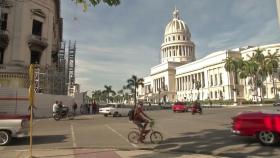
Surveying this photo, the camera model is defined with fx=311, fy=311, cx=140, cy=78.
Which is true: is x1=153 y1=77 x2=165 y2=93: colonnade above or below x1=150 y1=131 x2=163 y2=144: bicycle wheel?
above

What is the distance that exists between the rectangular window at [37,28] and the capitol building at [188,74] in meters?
75.7

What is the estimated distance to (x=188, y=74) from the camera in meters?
132

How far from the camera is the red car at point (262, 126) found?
11633 mm

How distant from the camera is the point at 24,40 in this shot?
36.5 m

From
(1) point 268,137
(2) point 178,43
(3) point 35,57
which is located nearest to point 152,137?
(1) point 268,137

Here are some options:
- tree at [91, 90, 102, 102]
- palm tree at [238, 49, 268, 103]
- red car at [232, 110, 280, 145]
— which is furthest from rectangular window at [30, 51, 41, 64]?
tree at [91, 90, 102, 102]

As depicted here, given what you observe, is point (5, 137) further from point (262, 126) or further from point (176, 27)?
point (176, 27)

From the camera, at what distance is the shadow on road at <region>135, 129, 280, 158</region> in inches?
408

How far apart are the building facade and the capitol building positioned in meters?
75.4

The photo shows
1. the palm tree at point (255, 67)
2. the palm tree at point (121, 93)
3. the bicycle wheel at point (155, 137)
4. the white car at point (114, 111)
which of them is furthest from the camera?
the palm tree at point (121, 93)

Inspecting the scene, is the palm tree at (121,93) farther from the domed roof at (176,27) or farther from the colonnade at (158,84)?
the domed roof at (176,27)

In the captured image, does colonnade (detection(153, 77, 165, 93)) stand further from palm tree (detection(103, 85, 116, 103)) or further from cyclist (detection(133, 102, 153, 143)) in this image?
cyclist (detection(133, 102, 153, 143))

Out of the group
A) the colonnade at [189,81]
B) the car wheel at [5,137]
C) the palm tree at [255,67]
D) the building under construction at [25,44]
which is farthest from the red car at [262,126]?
the colonnade at [189,81]

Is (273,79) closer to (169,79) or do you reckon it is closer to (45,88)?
(169,79)
